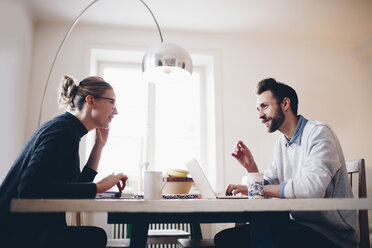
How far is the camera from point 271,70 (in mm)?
3723

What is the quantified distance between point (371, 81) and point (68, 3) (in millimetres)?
3450

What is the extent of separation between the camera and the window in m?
3.57

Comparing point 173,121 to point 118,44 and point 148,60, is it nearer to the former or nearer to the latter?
point 118,44

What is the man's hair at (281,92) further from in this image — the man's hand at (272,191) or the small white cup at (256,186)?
the small white cup at (256,186)

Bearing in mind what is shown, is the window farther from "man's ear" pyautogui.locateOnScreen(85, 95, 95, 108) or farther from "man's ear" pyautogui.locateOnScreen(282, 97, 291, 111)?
"man's ear" pyautogui.locateOnScreen(85, 95, 95, 108)

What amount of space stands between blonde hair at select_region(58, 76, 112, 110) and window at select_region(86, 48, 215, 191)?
1878 mm

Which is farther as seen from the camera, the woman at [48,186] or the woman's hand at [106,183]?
the woman's hand at [106,183]

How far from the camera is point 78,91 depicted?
165 centimetres

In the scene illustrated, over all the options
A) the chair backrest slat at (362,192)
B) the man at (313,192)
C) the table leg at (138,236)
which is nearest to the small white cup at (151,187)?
the table leg at (138,236)

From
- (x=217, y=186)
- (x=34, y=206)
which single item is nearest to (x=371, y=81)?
(x=217, y=186)

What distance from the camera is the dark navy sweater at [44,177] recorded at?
3.44 feet

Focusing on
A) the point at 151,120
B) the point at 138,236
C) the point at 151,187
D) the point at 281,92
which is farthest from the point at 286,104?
the point at 151,120

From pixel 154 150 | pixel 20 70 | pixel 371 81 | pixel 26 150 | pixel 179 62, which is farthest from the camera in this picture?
pixel 371 81

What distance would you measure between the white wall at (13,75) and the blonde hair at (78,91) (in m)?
1.20
